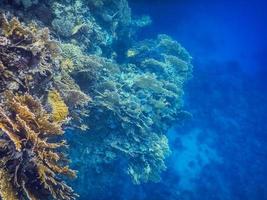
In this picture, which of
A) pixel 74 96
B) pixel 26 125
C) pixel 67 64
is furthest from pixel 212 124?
pixel 26 125

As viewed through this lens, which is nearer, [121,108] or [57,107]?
[57,107]

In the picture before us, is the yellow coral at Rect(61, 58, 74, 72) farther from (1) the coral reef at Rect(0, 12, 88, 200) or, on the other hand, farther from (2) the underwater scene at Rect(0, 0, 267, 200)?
(1) the coral reef at Rect(0, 12, 88, 200)

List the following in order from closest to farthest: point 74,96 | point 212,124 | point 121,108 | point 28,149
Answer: point 28,149, point 74,96, point 121,108, point 212,124

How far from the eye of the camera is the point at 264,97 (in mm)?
21891

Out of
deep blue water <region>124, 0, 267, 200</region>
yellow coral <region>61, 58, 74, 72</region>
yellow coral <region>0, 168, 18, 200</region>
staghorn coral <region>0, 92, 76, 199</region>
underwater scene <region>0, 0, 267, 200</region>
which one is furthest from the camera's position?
deep blue water <region>124, 0, 267, 200</region>

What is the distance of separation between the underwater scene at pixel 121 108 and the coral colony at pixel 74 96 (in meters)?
0.02

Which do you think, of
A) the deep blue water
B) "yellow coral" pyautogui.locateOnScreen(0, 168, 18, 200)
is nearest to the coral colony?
"yellow coral" pyautogui.locateOnScreen(0, 168, 18, 200)

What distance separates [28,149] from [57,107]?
2.84ft

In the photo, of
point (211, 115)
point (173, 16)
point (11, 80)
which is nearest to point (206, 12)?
point (173, 16)

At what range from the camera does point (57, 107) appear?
4363mm

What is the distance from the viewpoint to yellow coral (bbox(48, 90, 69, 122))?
13.9 feet

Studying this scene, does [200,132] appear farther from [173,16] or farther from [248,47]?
[248,47]

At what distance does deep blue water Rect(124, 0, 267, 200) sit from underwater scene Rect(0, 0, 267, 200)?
7 cm

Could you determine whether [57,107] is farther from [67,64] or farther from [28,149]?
[67,64]
